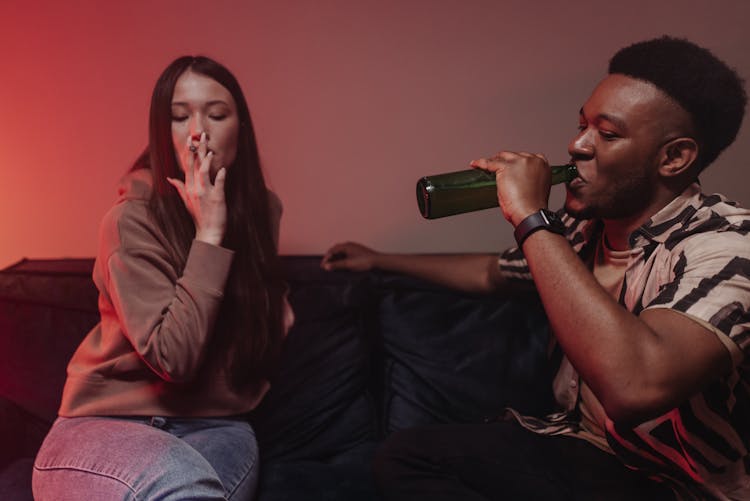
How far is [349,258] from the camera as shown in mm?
1617

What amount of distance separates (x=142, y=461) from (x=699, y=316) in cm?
91

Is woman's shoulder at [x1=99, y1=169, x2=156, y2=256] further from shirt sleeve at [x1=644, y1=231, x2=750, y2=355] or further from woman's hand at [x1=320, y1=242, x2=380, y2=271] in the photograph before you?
shirt sleeve at [x1=644, y1=231, x2=750, y2=355]

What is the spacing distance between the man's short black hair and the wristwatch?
0.33m

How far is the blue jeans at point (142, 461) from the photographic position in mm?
1042

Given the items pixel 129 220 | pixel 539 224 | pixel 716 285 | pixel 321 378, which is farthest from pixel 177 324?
pixel 716 285

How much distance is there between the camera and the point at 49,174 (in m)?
1.65

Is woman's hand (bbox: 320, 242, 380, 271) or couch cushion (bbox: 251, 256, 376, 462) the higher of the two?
woman's hand (bbox: 320, 242, 380, 271)

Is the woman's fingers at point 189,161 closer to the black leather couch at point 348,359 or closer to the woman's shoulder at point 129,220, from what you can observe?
the woman's shoulder at point 129,220

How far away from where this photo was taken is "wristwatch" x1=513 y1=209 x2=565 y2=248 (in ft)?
3.22

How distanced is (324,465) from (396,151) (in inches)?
32.0

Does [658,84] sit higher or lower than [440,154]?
higher

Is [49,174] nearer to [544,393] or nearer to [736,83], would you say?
[544,393]

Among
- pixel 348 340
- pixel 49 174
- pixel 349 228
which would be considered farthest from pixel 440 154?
pixel 49 174

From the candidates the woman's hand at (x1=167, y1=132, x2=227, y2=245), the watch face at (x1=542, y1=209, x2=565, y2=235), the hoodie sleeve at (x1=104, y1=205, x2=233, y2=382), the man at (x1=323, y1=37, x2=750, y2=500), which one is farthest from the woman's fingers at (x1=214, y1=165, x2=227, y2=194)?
the watch face at (x1=542, y1=209, x2=565, y2=235)
